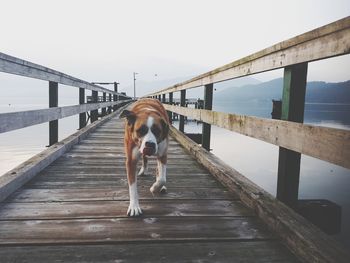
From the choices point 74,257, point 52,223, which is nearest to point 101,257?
point 74,257

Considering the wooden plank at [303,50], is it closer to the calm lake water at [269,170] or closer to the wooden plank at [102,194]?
the wooden plank at [102,194]

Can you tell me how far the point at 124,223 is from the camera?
2.46m

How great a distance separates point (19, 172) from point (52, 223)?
117 cm

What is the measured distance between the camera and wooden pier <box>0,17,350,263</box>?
1.89 m

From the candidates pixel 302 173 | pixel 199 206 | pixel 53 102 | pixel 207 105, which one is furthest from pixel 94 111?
pixel 302 173

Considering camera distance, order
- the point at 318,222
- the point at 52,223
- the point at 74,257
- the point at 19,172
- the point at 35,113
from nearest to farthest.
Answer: the point at 74,257
the point at 52,223
the point at 318,222
the point at 19,172
the point at 35,113

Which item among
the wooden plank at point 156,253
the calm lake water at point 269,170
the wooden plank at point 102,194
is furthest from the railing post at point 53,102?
the calm lake water at point 269,170

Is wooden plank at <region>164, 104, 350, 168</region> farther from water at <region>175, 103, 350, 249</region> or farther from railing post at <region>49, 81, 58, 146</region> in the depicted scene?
water at <region>175, 103, 350, 249</region>

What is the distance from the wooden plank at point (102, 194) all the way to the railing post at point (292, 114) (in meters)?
0.86

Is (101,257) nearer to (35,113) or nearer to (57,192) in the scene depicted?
(57,192)

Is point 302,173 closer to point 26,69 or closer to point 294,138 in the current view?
point 26,69

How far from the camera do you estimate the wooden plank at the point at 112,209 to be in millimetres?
2598

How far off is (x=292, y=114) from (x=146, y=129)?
1194 millimetres

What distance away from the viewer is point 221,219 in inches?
102
